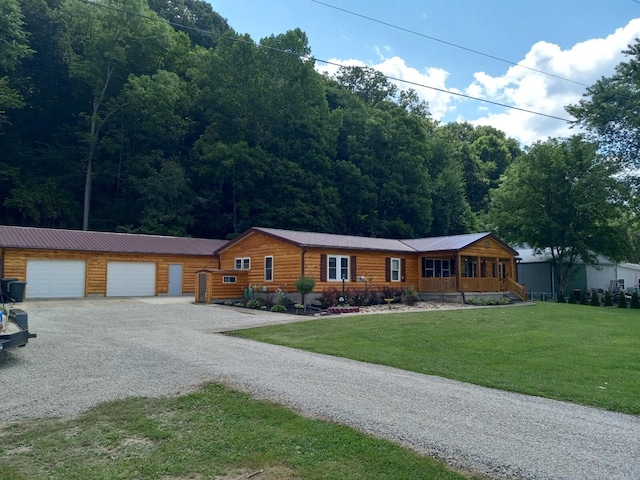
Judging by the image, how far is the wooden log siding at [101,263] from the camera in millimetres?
23391

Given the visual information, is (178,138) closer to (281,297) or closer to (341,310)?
(281,297)

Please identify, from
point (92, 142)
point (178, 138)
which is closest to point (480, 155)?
point (178, 138)

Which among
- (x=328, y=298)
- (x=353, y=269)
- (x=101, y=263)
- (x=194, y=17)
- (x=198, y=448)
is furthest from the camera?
(x=194, y=17)

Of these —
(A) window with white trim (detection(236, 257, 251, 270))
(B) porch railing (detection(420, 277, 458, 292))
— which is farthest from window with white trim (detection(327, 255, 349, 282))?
(B) porch railing (detection(420, 277, 458, 292))

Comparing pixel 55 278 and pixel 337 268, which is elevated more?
pixel 337 268

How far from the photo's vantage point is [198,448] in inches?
190

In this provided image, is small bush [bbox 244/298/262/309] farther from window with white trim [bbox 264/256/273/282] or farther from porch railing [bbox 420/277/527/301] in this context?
porch railing [bbox 420/277/527/301]

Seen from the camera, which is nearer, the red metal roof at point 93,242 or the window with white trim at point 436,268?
the red metal roof at point 93,242

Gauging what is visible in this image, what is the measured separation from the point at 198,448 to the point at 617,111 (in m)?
31.6

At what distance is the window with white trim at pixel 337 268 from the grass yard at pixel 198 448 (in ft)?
58.2

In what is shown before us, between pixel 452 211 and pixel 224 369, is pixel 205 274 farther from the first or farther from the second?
pixel 452 211

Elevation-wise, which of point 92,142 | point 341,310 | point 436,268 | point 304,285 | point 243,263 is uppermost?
point 92,142

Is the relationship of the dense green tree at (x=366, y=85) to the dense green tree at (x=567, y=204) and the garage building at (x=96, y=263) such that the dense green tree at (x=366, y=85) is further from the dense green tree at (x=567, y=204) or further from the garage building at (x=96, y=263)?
the garage building at (x=96, y=263)

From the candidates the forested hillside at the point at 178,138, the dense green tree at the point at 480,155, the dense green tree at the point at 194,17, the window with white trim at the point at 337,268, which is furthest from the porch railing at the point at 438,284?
the dense green tree at the point at 194,17
